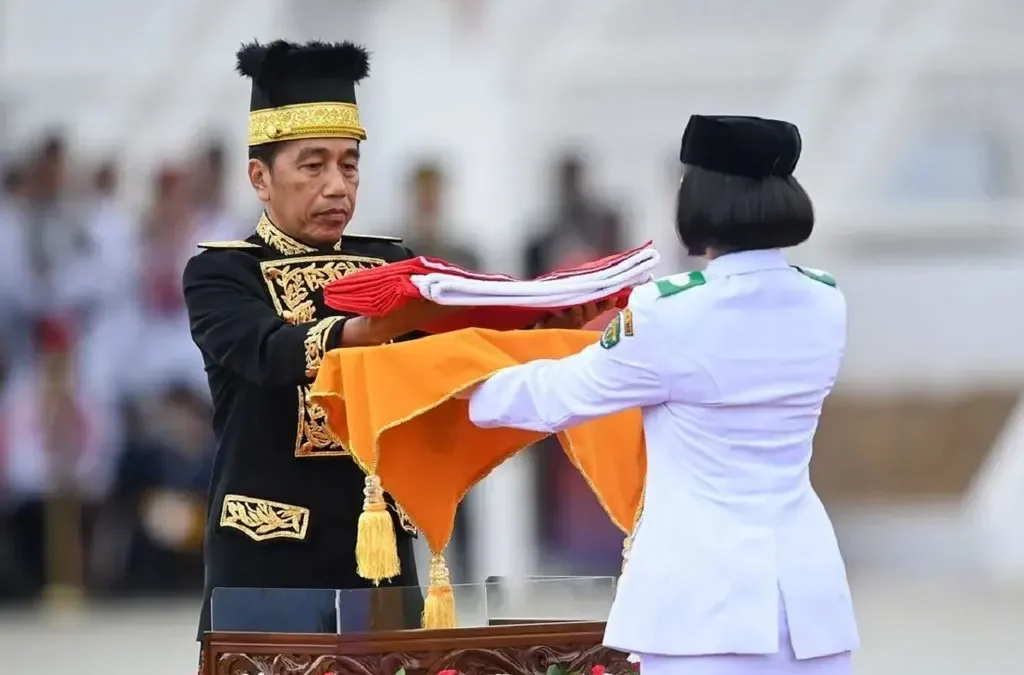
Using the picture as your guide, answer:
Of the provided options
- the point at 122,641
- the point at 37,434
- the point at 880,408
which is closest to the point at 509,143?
the point at 880,408

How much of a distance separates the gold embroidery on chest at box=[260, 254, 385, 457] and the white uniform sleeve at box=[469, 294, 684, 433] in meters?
0.63

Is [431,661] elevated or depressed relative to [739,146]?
depressed

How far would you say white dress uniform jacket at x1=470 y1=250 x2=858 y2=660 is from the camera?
4.25m

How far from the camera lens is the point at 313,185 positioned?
5.23 metres

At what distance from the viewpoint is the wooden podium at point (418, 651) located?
4.76 m

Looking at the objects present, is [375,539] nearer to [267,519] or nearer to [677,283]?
[267,519]

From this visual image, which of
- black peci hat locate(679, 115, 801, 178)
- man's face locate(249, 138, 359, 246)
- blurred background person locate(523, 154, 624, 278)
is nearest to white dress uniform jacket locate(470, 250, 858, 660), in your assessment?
black peci hat locate(679, 115, 801, 178)

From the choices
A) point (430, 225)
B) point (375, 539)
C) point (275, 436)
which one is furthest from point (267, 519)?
point (430, 225)

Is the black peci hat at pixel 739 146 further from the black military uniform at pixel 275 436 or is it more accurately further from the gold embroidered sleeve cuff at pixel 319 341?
the black military uniform at pixel 275 436

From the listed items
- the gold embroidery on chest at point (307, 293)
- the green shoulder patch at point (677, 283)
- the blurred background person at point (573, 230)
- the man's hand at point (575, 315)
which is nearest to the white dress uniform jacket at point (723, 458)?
the green shoulder patch at point (677, 283)

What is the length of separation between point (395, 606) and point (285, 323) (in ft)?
2.14

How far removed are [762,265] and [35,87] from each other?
1104cm

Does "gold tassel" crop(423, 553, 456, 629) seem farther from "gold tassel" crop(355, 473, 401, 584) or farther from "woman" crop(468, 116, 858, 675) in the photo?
"woman" crop(468, 116, 858, 675)

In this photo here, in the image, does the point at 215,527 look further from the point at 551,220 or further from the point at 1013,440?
the point at 1013,440
